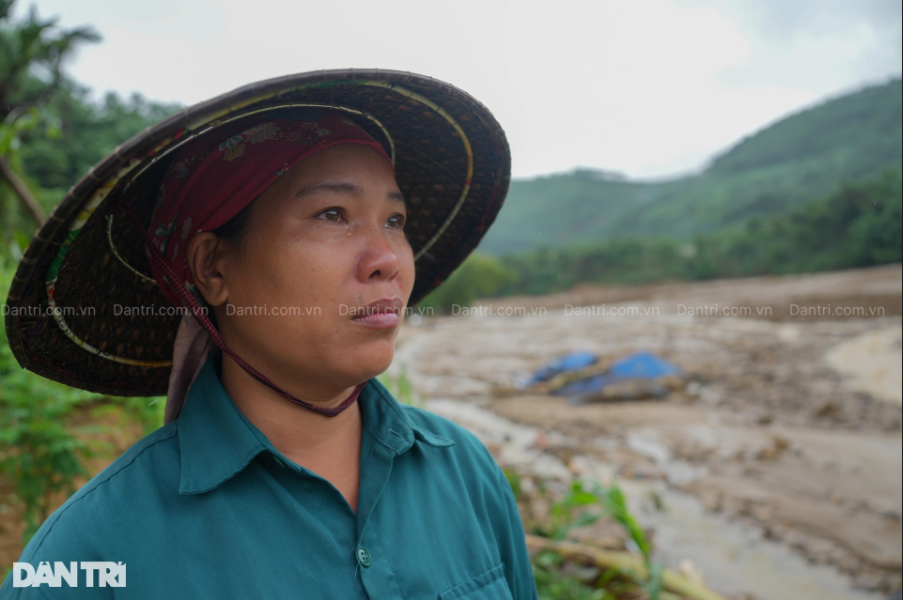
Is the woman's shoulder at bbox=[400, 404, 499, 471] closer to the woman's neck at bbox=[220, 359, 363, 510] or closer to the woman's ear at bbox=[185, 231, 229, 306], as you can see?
the woman's neck at bbox=[220, 359, 363, 510]

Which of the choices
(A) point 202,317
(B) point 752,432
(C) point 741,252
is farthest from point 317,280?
(C) point 741,252

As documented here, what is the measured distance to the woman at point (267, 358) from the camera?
82 cm

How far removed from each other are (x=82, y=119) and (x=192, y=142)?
24469mm

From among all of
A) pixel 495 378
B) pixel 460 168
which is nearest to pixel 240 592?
pixel 460 168

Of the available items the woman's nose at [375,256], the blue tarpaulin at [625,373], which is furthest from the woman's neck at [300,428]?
the blue tarpaulin at [625,373]

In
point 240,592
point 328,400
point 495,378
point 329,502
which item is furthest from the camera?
point 495,378

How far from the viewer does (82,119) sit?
2045cm

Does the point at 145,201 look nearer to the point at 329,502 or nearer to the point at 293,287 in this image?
the point at 293,287

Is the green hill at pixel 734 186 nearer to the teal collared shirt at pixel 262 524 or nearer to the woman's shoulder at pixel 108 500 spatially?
the teal collared shirt at pixel 262 524

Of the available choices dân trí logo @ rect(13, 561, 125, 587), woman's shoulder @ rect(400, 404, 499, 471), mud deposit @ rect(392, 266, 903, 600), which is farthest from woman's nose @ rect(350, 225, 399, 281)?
mud deposit @ rect(392, 266, 903, 600)

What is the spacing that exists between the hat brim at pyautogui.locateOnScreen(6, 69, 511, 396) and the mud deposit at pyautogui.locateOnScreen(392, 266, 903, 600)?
7.97 ft

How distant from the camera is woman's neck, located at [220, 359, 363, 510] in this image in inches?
40.8

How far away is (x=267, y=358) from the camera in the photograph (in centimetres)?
101

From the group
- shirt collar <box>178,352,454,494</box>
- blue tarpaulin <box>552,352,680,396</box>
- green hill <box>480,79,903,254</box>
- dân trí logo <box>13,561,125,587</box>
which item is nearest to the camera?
dân trí logo <box>13,561,125,587</box>
